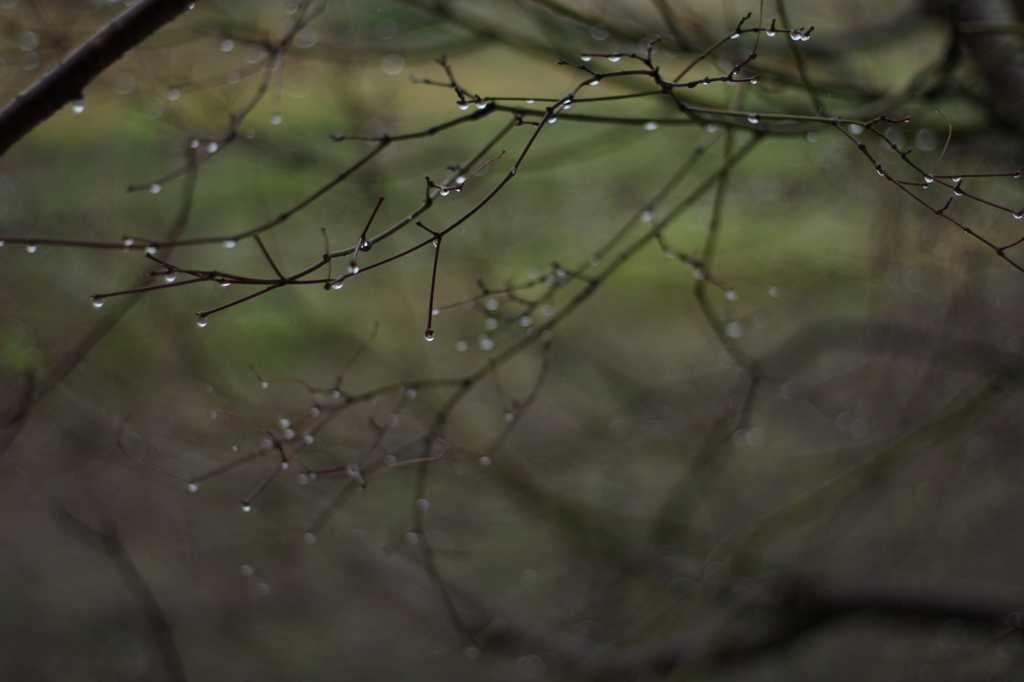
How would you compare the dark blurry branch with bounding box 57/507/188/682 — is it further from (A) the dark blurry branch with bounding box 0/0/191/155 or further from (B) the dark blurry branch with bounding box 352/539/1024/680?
(A) the dark blurry branch with bounding box 0/0/191/155

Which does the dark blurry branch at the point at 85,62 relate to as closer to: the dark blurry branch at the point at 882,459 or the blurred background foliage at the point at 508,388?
the blurred background foliage at the point at 508,388

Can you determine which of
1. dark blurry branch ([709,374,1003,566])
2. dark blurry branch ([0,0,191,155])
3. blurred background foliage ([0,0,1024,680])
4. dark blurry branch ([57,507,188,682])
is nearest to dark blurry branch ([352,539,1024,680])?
blurred background foliage ([0,0,1024,680])

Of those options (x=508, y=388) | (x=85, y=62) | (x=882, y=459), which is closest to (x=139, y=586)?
(x=508, y=388)

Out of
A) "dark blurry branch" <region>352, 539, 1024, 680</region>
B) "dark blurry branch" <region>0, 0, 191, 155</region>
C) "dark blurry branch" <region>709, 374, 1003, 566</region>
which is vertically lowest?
"dark blurry branch" <region>352, 539, 1024, 680</region>

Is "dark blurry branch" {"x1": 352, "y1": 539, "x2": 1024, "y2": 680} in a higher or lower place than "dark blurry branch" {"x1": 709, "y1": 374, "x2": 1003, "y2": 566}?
lower

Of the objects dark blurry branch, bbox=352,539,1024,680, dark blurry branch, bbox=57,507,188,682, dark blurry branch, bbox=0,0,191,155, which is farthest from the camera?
dark blurry branch, bbox=352,539,1024,680

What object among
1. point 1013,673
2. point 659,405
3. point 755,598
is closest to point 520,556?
point 659,405

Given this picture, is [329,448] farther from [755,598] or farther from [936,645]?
[936,645]
